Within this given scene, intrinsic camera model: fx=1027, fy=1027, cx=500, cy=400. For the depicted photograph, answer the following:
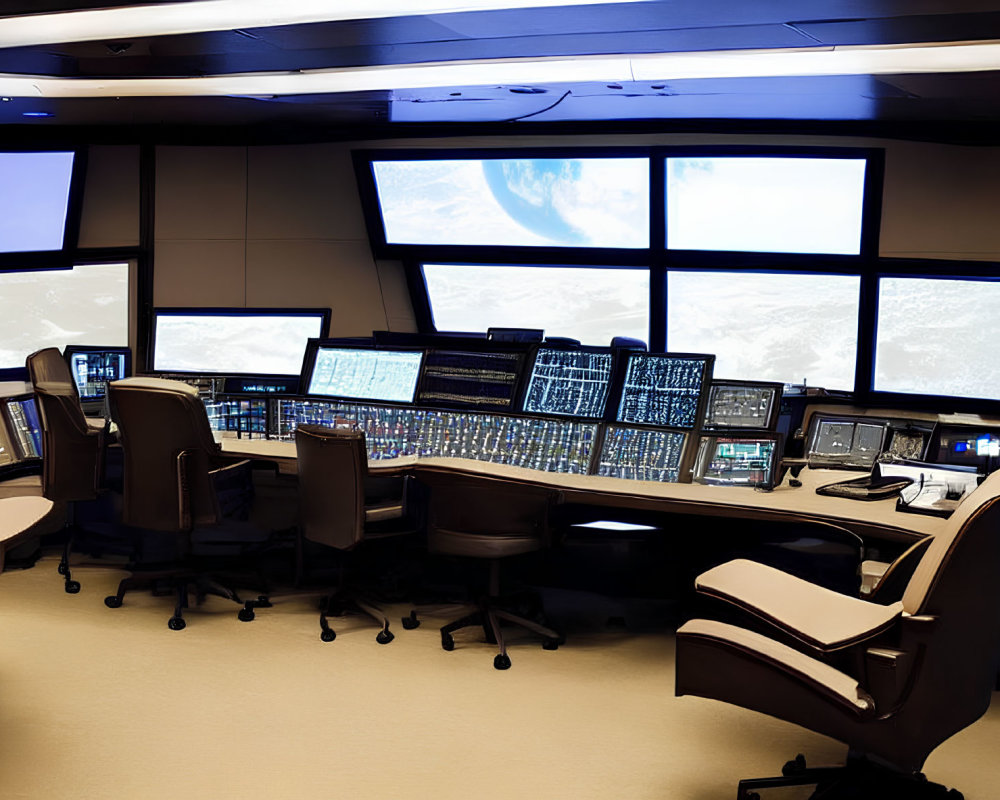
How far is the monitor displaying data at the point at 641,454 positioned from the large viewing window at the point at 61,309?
4.29 meters

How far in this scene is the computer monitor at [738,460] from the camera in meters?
4.12

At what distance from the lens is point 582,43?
4.20 metres

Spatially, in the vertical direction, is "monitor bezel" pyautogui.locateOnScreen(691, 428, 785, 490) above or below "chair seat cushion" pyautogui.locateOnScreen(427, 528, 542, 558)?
above

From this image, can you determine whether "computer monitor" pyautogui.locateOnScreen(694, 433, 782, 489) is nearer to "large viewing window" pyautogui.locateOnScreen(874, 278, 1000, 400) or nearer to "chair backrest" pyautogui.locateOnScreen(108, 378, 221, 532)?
"chair backrest" pyautogui.locateOnScreen(108, 378, 221, 532)

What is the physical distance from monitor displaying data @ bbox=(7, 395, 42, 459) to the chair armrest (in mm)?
4051

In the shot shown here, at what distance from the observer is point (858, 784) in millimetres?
2826

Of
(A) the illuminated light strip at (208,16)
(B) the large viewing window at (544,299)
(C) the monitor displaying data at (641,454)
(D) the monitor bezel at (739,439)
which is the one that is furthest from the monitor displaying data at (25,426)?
(D) the monitor bezel at (739,439)

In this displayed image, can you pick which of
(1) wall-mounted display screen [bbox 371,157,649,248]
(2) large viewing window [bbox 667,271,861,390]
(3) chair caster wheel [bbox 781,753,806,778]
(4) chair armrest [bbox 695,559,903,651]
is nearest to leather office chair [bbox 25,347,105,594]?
(1) wall-mounted display screen [bbox 371,157,649,248]

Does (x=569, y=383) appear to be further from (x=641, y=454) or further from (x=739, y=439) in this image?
(x=739, y=439)

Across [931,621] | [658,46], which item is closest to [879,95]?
[658,46]

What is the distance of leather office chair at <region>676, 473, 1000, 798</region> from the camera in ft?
7.92

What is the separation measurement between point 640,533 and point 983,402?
103 inches

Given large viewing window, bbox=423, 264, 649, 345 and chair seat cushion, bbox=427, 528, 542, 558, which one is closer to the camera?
chair seat cushion, bbox=427, 528, 542, 558

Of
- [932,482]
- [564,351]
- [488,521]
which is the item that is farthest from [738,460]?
[488,521]
